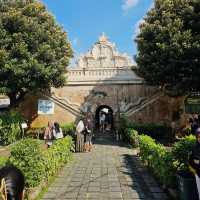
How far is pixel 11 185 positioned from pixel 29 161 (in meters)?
5.05

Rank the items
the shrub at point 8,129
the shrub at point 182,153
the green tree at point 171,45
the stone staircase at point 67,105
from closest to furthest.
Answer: the shrub at point 182,153 < the green tree at point 171,45 < the shrub at point 8,129 < the stone staircase at point 67,105

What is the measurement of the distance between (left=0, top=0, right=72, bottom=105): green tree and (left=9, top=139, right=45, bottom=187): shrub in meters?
14.1

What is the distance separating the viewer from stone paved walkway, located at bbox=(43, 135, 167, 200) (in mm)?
9141

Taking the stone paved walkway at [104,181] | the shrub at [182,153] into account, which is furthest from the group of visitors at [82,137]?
the shrub at [182,153]

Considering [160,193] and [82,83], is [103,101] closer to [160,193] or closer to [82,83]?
[82,83]

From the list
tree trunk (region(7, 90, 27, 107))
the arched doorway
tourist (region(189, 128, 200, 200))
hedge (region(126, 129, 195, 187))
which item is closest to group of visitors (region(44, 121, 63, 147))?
hedge (region(126, 129, 195, 187))

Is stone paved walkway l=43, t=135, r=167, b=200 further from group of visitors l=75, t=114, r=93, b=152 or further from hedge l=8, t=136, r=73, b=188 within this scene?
group of visitors l=75, t=114, r=93, b=152

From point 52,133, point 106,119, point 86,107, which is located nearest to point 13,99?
point 86,107

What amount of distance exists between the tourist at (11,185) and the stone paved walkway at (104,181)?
4.93 meters

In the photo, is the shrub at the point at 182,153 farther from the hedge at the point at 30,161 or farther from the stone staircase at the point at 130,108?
the stone staircase at the point at 130,108

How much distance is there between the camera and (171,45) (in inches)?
787

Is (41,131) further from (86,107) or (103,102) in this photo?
(103,102)

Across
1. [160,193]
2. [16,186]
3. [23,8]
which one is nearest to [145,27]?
[23,8]

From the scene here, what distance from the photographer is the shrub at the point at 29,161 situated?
8866 millimetres
